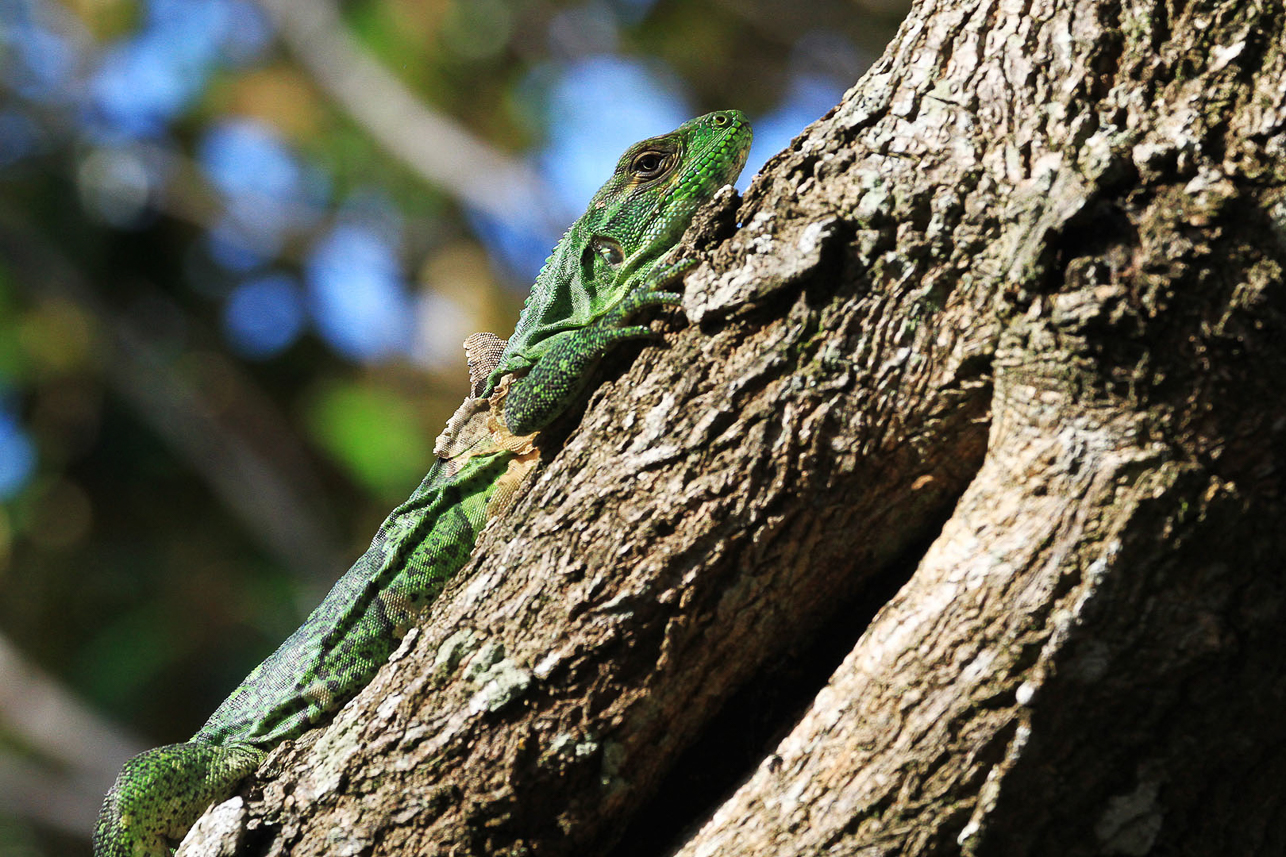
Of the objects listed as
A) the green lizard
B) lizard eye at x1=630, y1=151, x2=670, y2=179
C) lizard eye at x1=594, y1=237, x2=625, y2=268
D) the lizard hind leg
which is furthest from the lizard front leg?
the lizard hind leg

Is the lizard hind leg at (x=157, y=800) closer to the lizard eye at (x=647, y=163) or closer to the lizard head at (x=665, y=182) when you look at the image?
the lizard head at (x=665, y=182)

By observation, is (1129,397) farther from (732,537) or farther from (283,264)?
(283,264)

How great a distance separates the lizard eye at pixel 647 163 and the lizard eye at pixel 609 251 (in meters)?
0.40

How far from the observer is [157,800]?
5.09 metres

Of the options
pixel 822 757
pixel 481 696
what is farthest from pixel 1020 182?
pixel 481 696

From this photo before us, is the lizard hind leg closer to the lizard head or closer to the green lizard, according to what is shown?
the green lizard

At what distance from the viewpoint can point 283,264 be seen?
63.5 feet

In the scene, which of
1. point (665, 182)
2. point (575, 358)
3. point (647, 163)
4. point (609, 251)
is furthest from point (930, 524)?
point (647, 163)

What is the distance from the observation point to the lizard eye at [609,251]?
18.7ft

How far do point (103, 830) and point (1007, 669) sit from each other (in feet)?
13.4

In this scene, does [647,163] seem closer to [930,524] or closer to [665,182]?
[665,182]

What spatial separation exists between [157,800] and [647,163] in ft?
12.4

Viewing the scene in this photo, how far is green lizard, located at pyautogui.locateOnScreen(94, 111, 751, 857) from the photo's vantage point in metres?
5.13

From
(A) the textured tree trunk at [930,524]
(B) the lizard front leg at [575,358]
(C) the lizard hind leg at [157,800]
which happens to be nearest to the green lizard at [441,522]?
(C) the lizard hind leg at [157,800]
